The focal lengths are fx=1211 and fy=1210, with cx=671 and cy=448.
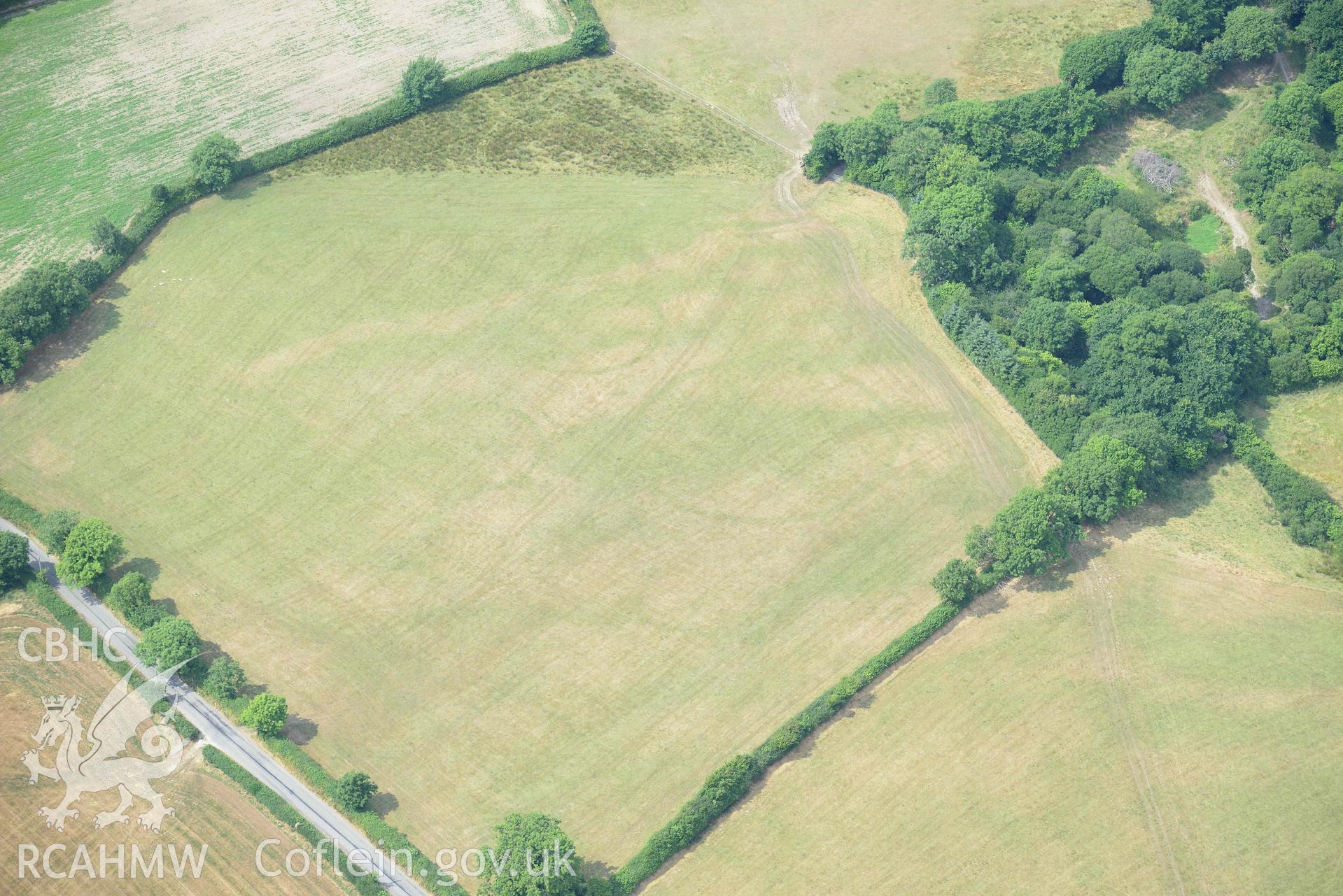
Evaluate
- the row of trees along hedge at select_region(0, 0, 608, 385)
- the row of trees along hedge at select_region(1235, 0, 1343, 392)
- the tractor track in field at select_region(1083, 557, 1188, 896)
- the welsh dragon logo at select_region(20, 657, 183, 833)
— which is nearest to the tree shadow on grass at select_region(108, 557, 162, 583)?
the welsh dragon logo at select_region(20, 657, 183, 833)

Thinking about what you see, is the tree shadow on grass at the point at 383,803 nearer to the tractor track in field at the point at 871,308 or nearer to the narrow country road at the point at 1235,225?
the tractor track in field at the point at 871,308

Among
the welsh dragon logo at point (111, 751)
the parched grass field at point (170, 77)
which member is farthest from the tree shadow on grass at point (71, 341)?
the welsh dragon logo at point (111, 751)

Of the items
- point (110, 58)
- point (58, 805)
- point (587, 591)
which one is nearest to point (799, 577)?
point (587, 591)

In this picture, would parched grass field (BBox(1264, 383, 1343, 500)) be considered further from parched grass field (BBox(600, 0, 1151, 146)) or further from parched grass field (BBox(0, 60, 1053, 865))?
parched grass field (BBox(600, 0, 1151, 146))

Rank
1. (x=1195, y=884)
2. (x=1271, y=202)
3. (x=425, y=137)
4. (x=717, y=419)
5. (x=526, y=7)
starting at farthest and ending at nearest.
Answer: (x=526, y=7), (x=425, y=137), (x=1271, y=202), (x=717, y=419), (x=1195, y=884)

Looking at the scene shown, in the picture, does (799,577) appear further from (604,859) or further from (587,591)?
(604,859)

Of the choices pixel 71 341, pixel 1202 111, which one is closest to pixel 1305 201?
pixel 1202 111

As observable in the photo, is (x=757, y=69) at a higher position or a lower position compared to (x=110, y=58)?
lower

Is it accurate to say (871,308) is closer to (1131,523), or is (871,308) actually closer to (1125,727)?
(1131,523)
